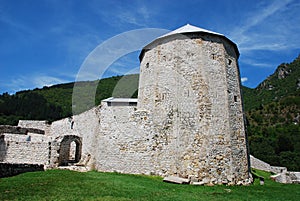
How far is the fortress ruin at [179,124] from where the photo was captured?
16078 millimetres

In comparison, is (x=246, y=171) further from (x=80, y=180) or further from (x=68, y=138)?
(x=68, y=138)

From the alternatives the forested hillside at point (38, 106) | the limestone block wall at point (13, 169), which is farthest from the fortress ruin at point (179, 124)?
the forested hillside at point (38, 106)

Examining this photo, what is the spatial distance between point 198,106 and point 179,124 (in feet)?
5.75

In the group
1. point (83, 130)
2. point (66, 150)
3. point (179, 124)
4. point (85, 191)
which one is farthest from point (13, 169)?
point (83, 130)

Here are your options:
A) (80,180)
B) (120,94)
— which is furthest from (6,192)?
(120,94)

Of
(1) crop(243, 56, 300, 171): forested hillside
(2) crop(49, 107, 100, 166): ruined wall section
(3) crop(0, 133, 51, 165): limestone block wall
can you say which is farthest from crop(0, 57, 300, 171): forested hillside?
(3) crop(0, 133, 51, 165): limestone block wall

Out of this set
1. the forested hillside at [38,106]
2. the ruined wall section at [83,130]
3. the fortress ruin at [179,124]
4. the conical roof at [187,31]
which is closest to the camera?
the fortress ruin at [179,124]

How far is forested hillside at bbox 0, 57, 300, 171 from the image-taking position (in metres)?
46.7

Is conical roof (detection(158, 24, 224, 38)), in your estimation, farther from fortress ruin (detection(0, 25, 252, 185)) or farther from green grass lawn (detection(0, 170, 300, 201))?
green grass lawn (detection(0, 170, 300, 201))

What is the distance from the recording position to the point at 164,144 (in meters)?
17.0

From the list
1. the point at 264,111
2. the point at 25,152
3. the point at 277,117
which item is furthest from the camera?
the point at 264,111

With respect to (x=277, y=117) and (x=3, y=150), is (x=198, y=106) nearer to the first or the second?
(x=3, y=150)

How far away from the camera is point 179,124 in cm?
1680

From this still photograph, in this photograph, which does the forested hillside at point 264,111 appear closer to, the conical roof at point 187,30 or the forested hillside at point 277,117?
the forested hillside at point 277,117
